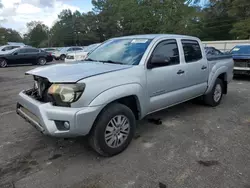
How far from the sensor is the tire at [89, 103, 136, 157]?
295 centimetres

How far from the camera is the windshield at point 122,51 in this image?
359 cm

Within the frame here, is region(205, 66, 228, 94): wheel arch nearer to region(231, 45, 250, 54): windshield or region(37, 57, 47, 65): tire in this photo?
region(231, 45, 250, 54): windshield

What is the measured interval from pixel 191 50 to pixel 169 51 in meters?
0.77

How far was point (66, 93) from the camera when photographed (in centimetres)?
274

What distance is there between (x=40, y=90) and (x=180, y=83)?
8.10 ft

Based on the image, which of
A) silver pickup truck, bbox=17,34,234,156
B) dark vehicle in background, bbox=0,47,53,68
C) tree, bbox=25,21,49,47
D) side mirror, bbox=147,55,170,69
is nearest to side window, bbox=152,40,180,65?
silver pickup truck, bbox=17,34,234,156

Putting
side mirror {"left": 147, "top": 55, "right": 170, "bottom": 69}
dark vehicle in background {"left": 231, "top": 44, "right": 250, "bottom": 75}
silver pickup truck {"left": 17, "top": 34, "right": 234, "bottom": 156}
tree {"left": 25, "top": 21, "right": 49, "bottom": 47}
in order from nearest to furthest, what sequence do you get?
silver pickup truck {"left": 17, "top": 34, "right": 234, "bottom": 156} → side mirror {"left": 147, "top": 55, "right": 170, "bottom": 69} → dark vehicle in background {"left": 231, "top": 44, "right": 250, "bottom": 75} → tree {"left": 25, "top": 21, "right": 49, "bottom": 47}

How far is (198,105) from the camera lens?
568 centimetres

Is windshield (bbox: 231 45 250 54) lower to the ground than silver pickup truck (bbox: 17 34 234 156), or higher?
higher

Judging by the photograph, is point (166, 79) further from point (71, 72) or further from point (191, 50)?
point (71, 72)

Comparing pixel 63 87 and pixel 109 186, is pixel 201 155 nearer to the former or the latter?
pixel 109 186

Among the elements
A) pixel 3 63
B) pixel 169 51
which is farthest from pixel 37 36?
pixel 169 51

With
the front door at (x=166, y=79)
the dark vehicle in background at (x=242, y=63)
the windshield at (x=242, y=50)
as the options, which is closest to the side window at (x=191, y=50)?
the front door at (x=166, y=79)

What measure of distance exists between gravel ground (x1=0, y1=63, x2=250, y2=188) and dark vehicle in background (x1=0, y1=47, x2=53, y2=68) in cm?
1316
